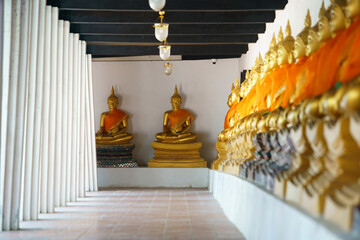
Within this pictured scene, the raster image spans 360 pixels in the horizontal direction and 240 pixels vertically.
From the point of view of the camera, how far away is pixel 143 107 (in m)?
12.1

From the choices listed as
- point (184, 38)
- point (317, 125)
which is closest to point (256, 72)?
point (184, 38)

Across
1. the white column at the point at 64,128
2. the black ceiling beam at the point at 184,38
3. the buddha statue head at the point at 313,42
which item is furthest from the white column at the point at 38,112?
the buddha statue head at the point at 313,42

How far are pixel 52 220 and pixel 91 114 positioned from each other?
4.42 m

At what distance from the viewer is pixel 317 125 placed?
8.51 ft

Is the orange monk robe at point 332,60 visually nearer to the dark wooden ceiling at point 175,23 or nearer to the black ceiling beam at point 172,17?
the dark wooden ceiling at point 175,23

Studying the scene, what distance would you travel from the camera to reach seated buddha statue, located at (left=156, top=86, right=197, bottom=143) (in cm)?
1132

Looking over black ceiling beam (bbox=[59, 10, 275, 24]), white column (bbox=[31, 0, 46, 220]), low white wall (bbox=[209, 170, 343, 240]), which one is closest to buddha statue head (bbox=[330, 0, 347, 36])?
low white wall (bbox=[209, 170, 343, 240])

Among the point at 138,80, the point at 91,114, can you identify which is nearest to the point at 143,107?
the point at 138,80

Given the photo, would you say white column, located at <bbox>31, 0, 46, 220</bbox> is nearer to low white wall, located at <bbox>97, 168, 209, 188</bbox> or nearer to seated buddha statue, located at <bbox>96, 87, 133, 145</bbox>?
low white wall, located at <bbox>97, 168, 209, 188</bbox>

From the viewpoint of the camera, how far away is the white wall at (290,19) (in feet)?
18.2

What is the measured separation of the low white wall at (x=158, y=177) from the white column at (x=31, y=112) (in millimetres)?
5139

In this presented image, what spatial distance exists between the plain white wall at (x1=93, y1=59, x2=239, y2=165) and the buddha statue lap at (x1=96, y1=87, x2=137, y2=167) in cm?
36

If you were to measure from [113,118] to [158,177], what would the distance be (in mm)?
1842

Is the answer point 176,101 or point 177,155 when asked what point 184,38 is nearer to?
point 176,101
